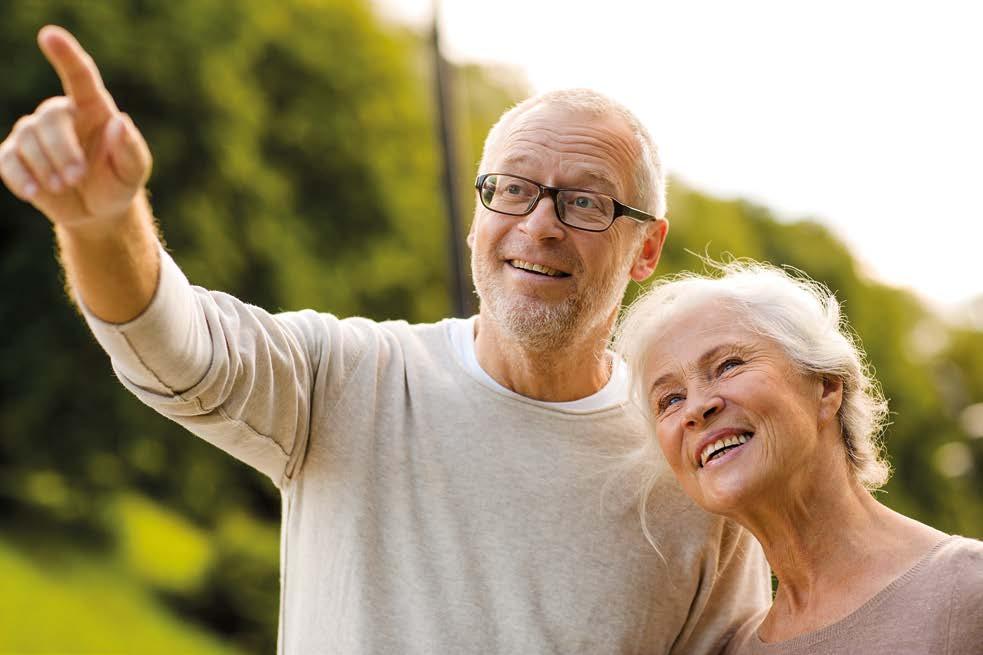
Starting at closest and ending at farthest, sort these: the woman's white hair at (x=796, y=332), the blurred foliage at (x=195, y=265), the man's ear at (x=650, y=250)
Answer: the woman's white hair at (x=796, y=332) → the man's ear at (x=650, y=250) → the blurred foliage at (x=195, y=265)

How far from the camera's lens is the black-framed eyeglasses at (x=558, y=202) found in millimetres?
2217

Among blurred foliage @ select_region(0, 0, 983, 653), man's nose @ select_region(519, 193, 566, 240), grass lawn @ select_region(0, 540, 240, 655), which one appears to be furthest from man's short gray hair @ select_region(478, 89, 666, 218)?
grass lawn @ select_region(0, 540, 240, 655)

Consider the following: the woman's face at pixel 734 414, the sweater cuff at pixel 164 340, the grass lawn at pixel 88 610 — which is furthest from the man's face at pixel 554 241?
the grass lawn at pixel 88 610

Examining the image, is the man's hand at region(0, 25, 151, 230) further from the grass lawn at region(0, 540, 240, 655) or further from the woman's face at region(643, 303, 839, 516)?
the grass lawn at region(0, 540, 240, 655)

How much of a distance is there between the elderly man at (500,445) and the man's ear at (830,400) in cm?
33

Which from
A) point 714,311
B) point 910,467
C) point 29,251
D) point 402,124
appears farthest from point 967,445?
point 714,311

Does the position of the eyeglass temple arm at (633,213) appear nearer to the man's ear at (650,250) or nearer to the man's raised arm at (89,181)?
the man's ear at (650,250)

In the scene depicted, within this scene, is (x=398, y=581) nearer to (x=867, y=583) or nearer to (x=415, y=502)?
(x=415, y=502)

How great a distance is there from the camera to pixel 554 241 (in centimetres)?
219

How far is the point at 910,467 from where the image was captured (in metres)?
15.7

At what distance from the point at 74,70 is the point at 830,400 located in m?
1.36

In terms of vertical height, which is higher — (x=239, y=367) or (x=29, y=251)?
(x=29, y=251)

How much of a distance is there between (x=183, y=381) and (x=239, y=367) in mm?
126

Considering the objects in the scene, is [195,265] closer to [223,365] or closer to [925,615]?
[223,365]
